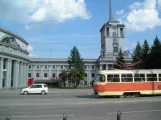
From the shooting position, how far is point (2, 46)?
74.4 m

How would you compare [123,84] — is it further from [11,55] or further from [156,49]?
[11,55]

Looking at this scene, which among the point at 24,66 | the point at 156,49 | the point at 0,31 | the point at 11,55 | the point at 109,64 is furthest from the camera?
the point at 109,64

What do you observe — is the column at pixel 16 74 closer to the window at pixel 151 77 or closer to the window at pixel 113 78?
the window at pixel 113 78

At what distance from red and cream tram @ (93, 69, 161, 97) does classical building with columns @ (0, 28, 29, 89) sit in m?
54.1

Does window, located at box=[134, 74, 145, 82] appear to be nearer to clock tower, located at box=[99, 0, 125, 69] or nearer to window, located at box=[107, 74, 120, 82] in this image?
window, located at box=[107, 74, 120, 82]

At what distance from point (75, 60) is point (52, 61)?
30.5 metres

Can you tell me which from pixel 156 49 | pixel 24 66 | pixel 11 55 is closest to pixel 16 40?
pixel 24 66

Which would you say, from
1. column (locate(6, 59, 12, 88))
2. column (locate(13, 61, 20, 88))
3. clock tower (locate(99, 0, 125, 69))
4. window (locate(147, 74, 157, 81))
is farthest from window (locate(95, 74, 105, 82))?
clock tower (locate(99, 0, 125, 69))

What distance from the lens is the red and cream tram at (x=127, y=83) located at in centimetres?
2631

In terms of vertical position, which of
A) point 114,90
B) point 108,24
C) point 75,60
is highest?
point 108,24

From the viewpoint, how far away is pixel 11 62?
81125 millimetres

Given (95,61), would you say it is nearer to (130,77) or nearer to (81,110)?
(130,77)

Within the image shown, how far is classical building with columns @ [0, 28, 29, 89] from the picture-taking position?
7598 centimetres

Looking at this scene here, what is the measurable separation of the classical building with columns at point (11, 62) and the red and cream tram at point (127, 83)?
178 ft
